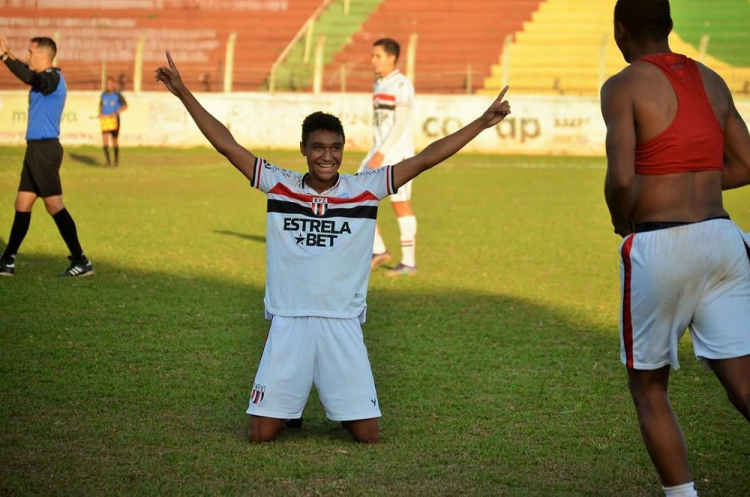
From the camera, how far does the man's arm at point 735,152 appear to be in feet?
13.9

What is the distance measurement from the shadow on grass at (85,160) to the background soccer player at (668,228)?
847 inches

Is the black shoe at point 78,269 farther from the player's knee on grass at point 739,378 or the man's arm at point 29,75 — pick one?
the player's knee on grass at point 739,378

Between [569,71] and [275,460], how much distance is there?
100 feet

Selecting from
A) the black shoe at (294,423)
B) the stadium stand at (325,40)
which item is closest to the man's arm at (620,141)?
the black shoe at (294,423)

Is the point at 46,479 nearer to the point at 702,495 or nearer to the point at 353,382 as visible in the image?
the point at 353,382

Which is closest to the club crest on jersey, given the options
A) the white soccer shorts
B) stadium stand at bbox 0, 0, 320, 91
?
the white soccer shorts

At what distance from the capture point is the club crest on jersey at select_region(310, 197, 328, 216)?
5.32 m

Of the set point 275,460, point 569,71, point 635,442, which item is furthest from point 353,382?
point 569,71

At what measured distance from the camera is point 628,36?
4191 millimetres

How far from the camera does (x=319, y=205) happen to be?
5316 millimetres

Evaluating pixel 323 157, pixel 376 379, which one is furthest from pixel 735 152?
pixel 376 379

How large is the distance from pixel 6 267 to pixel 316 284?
570 cm

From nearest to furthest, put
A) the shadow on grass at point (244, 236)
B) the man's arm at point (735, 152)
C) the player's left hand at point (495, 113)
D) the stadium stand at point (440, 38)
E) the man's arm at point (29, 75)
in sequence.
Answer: the man's arm at point (735, 152)
the player's left hand at point (495, 113)
the man's arm at point (29, 75)
the shadow on grass at point (244, 236)
the stadium stand at point (440, 38)

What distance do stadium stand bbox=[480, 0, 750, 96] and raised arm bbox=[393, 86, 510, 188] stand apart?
86.4 feet
